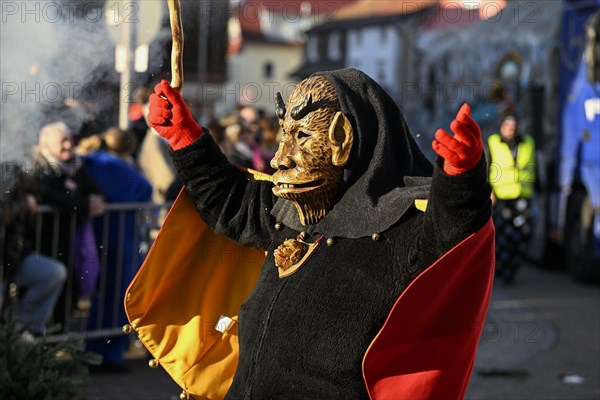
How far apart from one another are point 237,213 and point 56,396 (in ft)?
5.06

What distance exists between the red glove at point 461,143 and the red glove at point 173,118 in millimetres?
1130

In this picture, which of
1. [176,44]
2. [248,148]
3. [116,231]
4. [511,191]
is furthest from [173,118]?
→ [511,191]

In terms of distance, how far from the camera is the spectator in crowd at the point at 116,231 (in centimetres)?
759

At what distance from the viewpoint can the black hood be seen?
323cm

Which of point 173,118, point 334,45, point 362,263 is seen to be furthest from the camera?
point 334,45

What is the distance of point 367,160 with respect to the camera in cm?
329

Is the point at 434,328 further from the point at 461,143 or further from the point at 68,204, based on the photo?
the point at 68,204

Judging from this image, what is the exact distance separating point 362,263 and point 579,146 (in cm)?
886

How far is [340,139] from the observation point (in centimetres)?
326

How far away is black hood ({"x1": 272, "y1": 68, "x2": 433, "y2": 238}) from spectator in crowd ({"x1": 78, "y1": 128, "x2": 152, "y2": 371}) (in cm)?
448

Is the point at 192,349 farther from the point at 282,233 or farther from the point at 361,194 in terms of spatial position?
the point at 361,194

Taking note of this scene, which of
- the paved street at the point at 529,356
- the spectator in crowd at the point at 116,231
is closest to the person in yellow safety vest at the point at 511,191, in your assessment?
the paved street at the point at 529,356

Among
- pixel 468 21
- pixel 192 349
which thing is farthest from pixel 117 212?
pixel 468 21

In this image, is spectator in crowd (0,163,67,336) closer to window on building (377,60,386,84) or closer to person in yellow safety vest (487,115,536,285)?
person in yellow safety vest (487,115,536,285)
